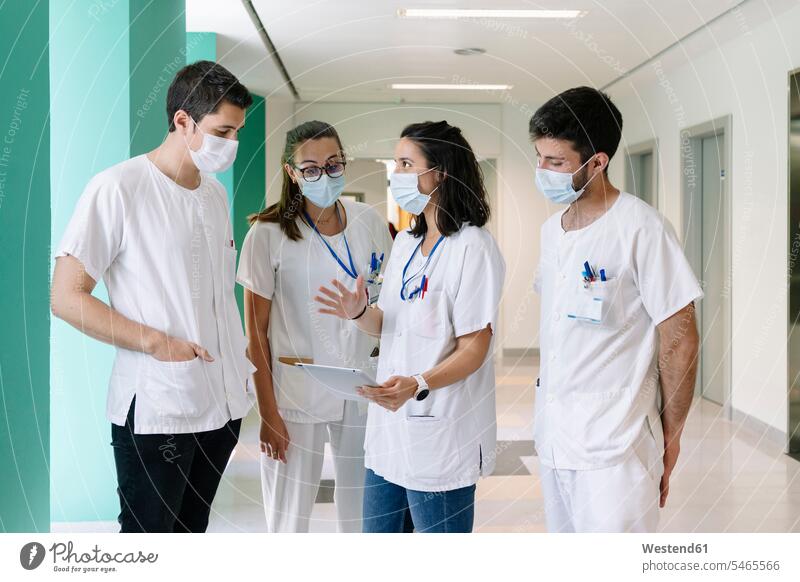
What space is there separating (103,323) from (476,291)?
0.86 meters

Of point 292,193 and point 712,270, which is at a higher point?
point 292,193

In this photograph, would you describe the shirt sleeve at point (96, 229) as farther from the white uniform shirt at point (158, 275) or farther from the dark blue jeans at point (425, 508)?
the dark blue jeans at point (425, 508)

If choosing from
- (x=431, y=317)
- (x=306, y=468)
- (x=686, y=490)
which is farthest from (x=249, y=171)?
(x=431, y=317)

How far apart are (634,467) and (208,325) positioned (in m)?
1.08

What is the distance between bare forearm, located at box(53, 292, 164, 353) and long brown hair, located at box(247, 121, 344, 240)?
1.89 feet

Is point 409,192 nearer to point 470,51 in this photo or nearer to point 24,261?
point 24,261

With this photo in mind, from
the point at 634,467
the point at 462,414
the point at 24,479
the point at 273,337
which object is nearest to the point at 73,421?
the point at 24,479

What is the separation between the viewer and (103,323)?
1.82m

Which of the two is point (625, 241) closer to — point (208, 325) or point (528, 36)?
point (208, 325)

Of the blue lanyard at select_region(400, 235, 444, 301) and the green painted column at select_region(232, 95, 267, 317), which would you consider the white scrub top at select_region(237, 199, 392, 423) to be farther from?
the green painted column at select_region(232, 95, 267, 317)

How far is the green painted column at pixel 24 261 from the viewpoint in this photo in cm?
224

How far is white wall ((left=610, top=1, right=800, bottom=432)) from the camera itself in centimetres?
500

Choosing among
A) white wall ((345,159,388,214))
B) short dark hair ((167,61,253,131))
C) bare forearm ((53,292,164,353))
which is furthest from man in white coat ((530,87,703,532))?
white wall ((345,159,388,214))
